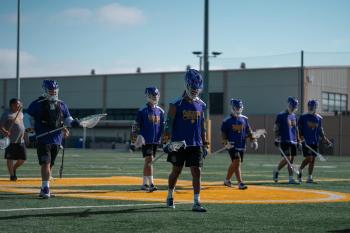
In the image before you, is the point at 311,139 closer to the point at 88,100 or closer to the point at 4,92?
the point at 88,100

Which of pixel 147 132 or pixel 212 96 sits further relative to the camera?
pixel 212 96

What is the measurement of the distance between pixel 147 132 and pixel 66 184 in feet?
7.09

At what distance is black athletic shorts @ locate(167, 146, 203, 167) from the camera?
35.4ft

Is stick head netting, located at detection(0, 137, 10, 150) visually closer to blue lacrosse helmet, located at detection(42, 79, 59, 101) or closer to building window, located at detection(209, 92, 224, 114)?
blue lacrosse helmet, located at detection(42, 79, 59, 101)

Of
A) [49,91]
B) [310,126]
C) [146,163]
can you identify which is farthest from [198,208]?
[310,126]

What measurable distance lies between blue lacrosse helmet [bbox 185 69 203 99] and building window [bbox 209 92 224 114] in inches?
1770

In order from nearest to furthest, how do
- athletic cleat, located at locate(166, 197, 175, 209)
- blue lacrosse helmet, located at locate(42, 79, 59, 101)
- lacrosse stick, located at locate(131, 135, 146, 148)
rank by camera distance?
athletic cleat, located at locate(166, 197, 175, 209) < blue lacrosse helmet, located at locate(42, 79, 59, 101) < lacrosse stick, located at locate(131, 135, 146, 148)

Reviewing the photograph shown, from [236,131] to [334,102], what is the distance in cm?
4006

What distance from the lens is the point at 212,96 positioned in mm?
56750

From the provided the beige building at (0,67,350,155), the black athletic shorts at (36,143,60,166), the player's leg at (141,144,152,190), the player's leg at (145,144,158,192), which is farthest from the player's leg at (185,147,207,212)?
the beige building at (0,67,350,155)

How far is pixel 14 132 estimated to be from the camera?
662 inches

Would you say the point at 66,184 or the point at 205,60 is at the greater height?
the point at 205,60

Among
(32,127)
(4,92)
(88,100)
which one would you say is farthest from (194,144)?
(4,92)

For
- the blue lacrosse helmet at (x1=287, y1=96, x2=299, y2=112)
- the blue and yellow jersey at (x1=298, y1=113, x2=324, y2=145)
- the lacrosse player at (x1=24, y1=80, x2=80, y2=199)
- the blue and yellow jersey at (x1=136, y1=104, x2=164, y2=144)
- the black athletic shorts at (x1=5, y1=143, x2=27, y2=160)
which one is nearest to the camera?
the lacrosse player at (x1=24, y1=80, x2=80, y2=199)
